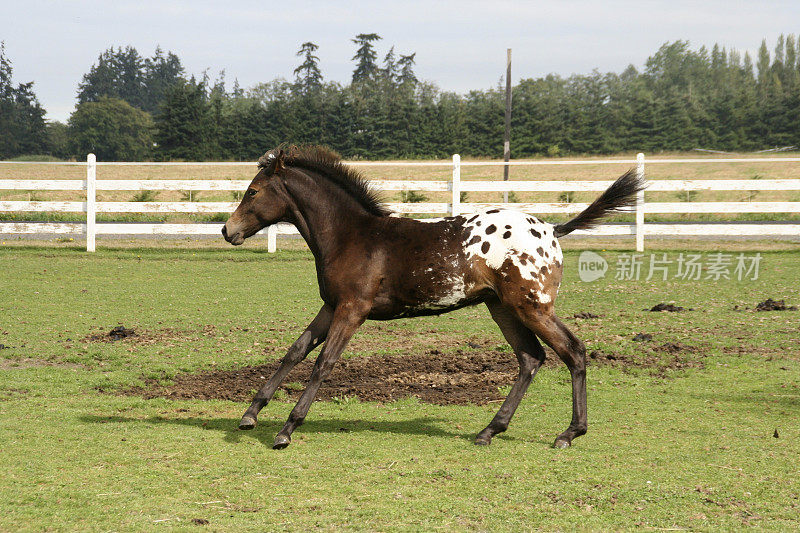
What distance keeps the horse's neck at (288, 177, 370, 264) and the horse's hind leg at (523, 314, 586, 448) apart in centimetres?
163

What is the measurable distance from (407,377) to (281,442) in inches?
94.9

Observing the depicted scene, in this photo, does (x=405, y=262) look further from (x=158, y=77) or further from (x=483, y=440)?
(x=158, y=77)

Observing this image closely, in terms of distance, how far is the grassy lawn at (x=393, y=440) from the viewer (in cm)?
424

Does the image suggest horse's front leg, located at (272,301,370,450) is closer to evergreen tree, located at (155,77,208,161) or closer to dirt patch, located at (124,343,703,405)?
dirt patch, located at (124,343,703,405)

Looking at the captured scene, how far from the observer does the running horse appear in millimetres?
5633

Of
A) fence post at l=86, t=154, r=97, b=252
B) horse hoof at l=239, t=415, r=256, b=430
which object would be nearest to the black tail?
horse hoof at l=239, t=415, r=256, b=430

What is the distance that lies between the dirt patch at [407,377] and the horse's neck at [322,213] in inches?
65.4

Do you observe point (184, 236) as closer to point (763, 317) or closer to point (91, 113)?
point (763, 317)

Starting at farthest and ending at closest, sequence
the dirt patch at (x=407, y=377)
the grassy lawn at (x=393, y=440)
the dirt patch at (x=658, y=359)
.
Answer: the dirt patch at (x=658, y=359)
the dirt patch at (x=407, y=377)
the grassy lawn at (x=393, y=440)

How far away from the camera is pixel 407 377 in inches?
303

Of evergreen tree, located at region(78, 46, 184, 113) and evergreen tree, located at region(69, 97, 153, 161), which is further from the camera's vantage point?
evergreen tree, located at region(78, 46, 184, 113)

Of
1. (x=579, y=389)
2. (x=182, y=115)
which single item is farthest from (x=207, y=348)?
(x=182, y=115)

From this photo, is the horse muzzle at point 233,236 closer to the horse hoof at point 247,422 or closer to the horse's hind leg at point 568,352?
the horse hoof at point 247,422

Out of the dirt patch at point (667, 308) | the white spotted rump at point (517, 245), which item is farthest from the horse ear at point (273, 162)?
the dirt patch at point (667, 308)
